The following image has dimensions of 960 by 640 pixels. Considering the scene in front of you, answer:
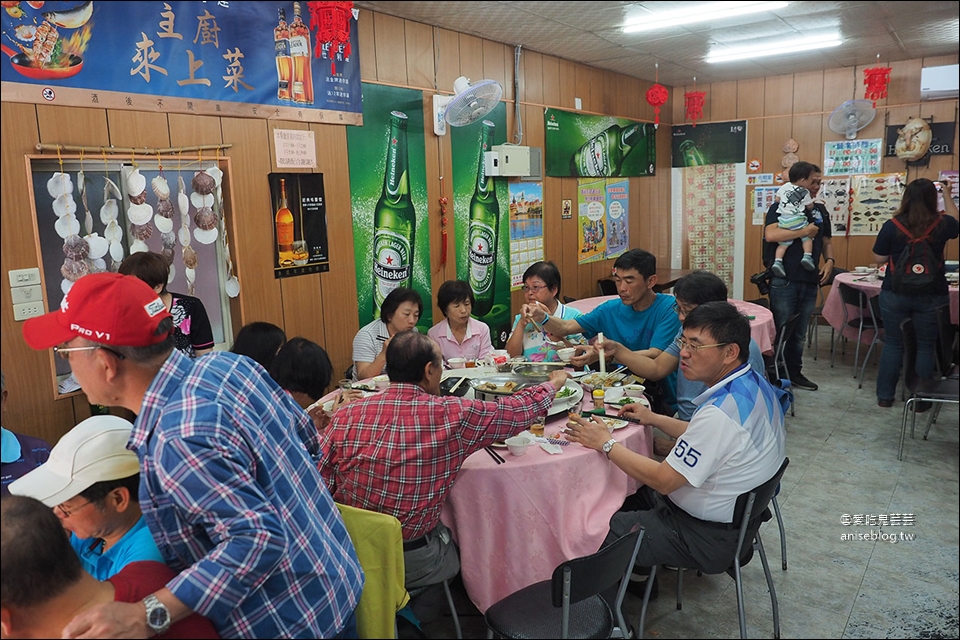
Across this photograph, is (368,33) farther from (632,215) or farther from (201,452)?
(632,215)

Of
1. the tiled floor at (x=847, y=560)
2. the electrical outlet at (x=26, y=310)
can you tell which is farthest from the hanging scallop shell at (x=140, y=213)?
the tiled floor at (x=847, y=560)

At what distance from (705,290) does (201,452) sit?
229 centimetres

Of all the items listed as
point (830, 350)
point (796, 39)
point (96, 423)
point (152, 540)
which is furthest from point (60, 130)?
point (830, 350)

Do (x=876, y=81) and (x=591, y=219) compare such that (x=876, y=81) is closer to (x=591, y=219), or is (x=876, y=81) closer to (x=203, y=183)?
(x=591, y=219)

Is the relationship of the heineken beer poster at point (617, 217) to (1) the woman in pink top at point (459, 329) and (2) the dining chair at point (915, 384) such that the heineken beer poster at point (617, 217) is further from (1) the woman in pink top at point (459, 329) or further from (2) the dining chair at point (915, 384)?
(1) the woman in pink top at point (459, 329)

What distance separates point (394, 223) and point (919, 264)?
11.9 ft

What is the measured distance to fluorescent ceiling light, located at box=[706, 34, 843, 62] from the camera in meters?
5.86

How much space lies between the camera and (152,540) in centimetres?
140

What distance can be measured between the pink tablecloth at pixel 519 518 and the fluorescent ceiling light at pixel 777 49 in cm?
510

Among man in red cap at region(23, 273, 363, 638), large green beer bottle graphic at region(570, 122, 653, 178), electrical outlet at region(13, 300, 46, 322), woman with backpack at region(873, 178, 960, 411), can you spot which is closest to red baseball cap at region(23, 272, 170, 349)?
man in red cap at region(23, 273, 363, 638)

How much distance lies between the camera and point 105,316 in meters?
1.32

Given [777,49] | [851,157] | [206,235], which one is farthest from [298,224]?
[851,157]

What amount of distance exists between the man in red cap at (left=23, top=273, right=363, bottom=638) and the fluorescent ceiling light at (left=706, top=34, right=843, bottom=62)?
6.01m

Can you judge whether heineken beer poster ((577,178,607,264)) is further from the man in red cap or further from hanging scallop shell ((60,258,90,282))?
the man in red cap
